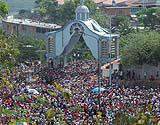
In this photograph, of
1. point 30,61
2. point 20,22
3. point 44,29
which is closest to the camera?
point 30,61

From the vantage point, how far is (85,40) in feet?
133

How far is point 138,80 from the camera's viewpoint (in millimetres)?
32344

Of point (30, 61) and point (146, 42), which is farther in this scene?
point (30, 61)

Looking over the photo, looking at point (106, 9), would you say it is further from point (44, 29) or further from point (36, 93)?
point (36, 93)

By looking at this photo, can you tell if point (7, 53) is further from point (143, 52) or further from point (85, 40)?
point (85, 40)

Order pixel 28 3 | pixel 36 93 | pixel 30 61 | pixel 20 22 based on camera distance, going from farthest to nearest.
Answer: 1. pixel 28 3
2. pixel 20 22
3. pixel 30 61
4. pixel 36 93

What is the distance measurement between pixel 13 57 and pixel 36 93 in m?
14.2

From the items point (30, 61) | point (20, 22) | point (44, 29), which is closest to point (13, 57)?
point (30, 61)

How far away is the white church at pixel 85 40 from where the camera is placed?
39.1 metres

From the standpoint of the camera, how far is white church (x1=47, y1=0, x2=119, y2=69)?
39094 millimetres

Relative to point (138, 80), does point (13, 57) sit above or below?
above

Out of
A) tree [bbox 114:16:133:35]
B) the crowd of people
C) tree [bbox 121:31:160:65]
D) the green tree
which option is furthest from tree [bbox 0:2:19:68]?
tree [bbox 114:16:133:35]

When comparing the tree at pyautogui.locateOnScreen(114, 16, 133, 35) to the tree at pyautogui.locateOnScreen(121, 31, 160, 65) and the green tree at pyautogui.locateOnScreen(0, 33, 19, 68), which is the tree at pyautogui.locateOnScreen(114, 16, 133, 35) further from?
the green tree at pyautogui.locateOnScreen(0, 33, 19, 68)

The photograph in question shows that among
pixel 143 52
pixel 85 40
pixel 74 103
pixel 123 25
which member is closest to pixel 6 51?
pixel 74 103
